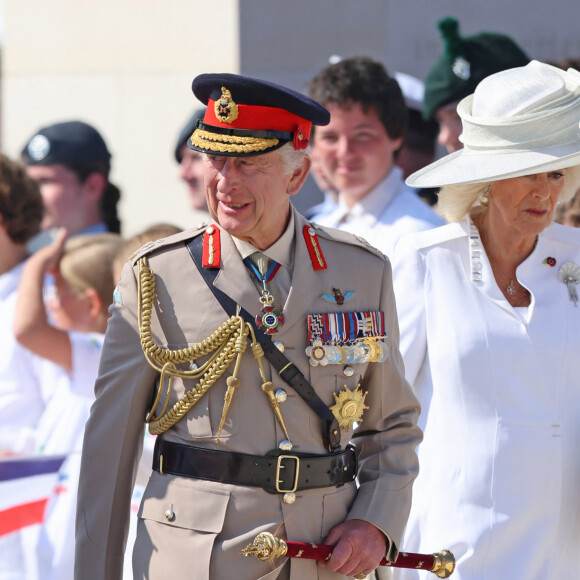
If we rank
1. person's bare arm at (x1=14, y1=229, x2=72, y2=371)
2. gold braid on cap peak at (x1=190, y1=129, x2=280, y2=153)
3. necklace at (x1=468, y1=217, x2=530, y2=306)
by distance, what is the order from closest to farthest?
gold braid on cap peak at (x1=190, y1=129, x2=280, y2=153)
necklace at (x1=468, y1=217, x2=530, y2=306)
person's bare arm at (x1=14, y1=229, x2=72, y2=371)

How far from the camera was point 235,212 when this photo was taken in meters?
2.96

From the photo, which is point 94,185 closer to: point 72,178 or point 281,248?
point 72,178

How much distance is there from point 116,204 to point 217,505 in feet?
14.1

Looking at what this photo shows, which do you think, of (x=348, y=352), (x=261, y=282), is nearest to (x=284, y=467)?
(x=348, y=352)

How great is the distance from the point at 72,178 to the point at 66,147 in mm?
178

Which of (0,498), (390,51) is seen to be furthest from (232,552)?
(390,51)

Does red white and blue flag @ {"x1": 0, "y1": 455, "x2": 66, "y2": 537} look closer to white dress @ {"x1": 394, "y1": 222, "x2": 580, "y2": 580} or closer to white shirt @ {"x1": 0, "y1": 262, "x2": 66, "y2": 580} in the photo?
white shirt @ {"x1": 0, "y1": 262, "x2": 66, "y2": 580}

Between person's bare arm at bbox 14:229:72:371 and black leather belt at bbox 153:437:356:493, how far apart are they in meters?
2.78

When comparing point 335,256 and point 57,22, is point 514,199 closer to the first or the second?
point 335,256

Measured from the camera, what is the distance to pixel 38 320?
19.1ft

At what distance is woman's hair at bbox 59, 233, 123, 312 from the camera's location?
5746 mm

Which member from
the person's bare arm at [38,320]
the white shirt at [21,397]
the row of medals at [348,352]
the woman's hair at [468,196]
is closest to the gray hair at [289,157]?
the row of medals at [348,352]

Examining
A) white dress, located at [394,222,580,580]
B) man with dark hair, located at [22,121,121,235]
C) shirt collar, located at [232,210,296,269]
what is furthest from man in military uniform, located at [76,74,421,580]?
man with dark hair, located at [22,121,121,235]

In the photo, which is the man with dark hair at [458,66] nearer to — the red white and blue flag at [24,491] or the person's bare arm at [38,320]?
the person's bare arm at [38,320]
